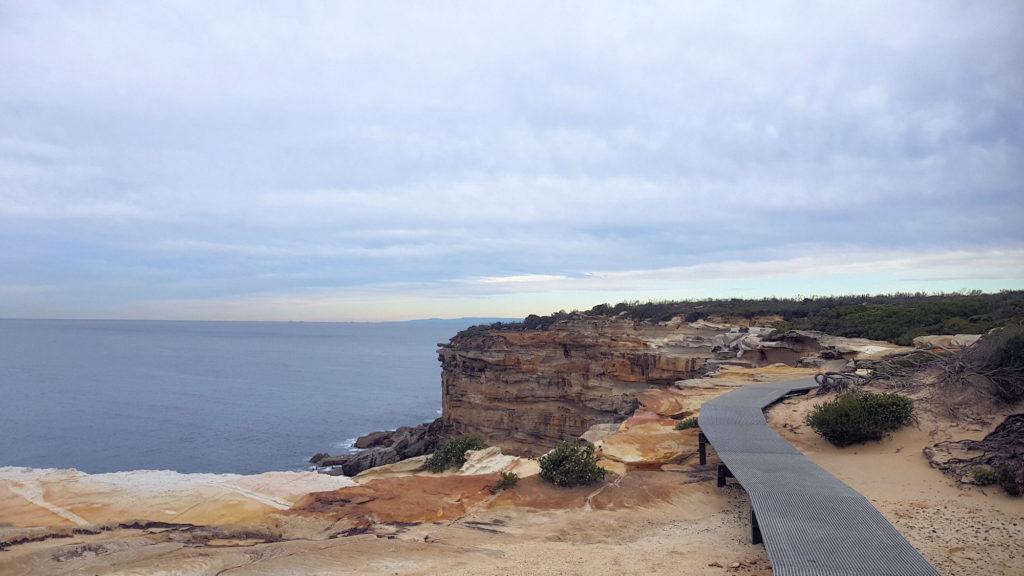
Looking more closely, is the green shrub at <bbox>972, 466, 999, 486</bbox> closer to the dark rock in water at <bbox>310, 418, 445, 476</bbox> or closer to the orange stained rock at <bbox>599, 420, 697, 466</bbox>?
the orange stained rock at <bbox>599, 420, 697, 466</bbox>

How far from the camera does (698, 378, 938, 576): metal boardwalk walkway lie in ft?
16.6

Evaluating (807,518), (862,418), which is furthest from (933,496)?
(807,518)

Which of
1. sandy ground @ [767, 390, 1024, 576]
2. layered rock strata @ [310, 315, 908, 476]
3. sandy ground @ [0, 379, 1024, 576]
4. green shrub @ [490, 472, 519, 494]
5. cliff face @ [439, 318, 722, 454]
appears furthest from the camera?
cliff face @ [439, 318, 722, 454]

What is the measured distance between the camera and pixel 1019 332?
10.9 metres

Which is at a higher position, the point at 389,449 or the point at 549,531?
the point at 549,531

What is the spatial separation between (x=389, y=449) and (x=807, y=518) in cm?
2785

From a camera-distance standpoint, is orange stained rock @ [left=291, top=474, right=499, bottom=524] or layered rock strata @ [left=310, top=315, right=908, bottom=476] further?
layered rock strata @ [left=310, top=315, right=908, bottom=476]

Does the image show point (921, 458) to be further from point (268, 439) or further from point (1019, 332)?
Answer: point (268, 439)

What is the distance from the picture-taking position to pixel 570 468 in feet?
34.7

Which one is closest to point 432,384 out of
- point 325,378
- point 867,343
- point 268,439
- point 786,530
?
point 325,378

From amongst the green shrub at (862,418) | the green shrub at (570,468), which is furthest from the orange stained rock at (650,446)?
the green shrub at (862,418)

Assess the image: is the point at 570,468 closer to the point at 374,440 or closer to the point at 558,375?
the point at 558,375

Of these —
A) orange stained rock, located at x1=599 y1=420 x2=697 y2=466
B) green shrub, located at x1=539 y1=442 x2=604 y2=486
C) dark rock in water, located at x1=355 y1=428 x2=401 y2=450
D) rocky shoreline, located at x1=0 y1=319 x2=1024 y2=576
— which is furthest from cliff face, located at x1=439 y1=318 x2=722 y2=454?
green shrub, located at x1=539 y1=442 x2=604 y2=486

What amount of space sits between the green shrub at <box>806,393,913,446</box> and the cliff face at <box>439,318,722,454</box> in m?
13.9
